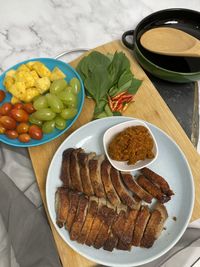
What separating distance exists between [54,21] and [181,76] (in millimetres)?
879

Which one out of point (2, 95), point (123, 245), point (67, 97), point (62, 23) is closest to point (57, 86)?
point (67, 97)

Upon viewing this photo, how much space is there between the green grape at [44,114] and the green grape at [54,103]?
20 millimetres

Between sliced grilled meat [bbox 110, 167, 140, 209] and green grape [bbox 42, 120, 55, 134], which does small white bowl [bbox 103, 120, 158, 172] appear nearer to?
sliced grilled meat [bbox 110, 167, 140, 209]

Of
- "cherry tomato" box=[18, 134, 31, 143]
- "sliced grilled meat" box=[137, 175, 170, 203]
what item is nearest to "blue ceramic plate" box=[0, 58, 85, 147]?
"cherry tomato" box=[18, 134, 31, 143]

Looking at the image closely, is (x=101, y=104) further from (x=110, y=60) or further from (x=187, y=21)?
(x=187, y=21)

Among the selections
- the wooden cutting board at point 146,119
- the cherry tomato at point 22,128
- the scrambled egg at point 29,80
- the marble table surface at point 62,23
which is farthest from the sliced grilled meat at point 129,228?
the marble table surface at point 62,23

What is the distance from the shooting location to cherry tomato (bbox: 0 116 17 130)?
4.36 ft

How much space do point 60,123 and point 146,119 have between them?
41cm

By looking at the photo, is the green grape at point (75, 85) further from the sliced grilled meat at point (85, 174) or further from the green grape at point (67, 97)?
the sliced grilled meat at point (85, 174)

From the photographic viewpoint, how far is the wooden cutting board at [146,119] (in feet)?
4.30

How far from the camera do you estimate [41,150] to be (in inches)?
55.0

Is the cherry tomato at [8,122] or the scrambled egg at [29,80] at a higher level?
the scrambled egg at [29,80]

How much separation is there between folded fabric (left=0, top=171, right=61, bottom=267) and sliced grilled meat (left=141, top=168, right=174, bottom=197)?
48 cm

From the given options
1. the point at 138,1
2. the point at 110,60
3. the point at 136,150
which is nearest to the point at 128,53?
the point at 110,60
